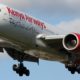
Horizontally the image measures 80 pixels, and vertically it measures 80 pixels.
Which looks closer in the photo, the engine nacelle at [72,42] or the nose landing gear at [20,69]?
the engine nacelle at [72,42]

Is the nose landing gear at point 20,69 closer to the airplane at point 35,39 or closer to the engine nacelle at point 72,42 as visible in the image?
the airplane at point 35,39

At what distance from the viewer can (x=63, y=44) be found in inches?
1877

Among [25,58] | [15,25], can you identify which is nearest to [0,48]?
[25,58]

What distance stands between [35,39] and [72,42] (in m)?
2.78

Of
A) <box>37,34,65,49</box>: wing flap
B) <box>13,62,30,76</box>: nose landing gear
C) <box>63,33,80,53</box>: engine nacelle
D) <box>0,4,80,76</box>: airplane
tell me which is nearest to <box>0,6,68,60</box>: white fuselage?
<box>0,4,80,76</box>: airplane

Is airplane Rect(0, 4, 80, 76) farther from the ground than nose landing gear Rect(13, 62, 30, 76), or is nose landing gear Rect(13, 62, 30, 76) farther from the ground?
airplane Rect(0, 4, 80, 76)

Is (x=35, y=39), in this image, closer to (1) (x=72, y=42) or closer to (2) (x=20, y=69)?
(1) (x=72, y=42)

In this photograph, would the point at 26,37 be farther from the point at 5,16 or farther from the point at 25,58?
the point at 25,58

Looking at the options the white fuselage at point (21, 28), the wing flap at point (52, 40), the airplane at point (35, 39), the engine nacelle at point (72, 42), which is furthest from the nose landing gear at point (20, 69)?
the engine nacelle at point (72, 42)

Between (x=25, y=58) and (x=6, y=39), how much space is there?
5981 mm

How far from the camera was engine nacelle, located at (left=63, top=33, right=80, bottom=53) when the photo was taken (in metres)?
47.1

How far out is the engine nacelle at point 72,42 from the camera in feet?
155

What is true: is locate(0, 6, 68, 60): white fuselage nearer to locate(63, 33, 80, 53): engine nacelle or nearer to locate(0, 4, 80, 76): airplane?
locate(0, 4, 80, 76): airplane

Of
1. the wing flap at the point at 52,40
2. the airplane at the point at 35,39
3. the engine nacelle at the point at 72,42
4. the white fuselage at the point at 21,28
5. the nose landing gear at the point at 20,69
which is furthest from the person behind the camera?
the nose landing gear at the point at 20,69
